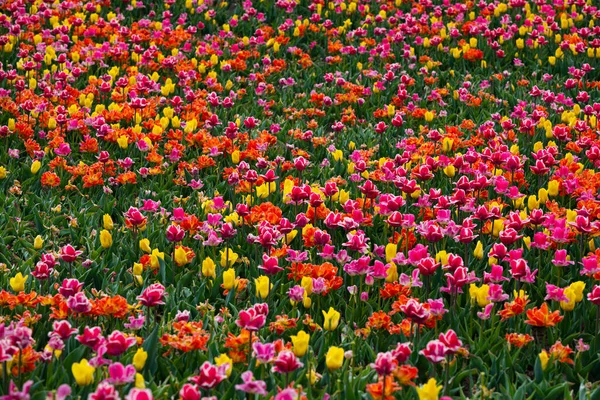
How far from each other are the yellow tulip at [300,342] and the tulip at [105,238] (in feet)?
5.28

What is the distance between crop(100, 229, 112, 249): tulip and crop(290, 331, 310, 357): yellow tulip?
1.61 metres

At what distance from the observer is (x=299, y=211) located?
15.5 ft

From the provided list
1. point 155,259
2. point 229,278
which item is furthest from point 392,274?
point 155,259

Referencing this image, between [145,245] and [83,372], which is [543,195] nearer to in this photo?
[145,245]

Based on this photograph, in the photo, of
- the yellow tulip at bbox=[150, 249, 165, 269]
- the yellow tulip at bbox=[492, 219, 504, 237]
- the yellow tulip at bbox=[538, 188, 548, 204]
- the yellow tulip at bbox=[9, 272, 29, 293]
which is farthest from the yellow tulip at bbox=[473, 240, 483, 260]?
the yellow tulip at bbox=[9, 272, 29, 293]

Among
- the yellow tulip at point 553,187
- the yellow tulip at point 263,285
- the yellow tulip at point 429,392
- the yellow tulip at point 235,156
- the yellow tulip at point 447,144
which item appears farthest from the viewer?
the yellow tulip at point 447,144

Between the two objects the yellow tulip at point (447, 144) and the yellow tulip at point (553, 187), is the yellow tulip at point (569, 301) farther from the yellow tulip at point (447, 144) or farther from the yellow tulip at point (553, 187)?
the yellow tulip at point (447, 144)

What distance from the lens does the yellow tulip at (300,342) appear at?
278 cm

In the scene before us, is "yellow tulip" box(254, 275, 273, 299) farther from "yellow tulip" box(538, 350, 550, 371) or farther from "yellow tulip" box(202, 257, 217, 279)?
"yellow tulip" box(538, 350, 550, 371)

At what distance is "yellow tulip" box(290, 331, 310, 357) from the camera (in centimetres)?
278

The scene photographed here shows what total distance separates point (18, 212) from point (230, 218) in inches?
55.0

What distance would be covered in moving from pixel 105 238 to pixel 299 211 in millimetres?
1258

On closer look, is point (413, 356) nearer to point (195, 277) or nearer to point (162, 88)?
point (195, 277)

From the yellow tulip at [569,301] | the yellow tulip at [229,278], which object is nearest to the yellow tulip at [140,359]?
the yellow tulip at [229,278]
